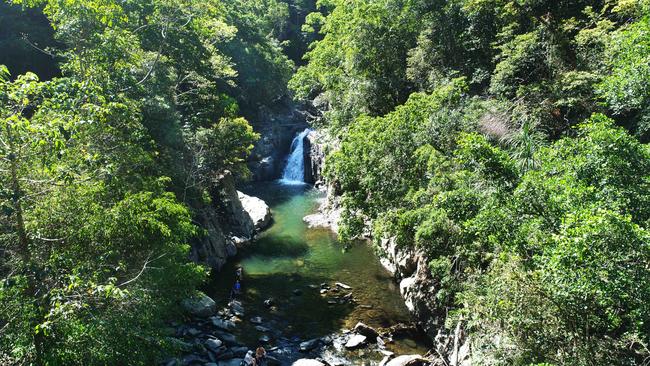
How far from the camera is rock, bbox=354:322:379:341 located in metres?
18.0

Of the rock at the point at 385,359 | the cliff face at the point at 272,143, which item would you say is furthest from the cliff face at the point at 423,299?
the cliff face at the point at 272,143

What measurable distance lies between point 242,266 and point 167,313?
13.1 meters

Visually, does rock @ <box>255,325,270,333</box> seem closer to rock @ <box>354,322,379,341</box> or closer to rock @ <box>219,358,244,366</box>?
rock @ <box>219,358,244,366</box>

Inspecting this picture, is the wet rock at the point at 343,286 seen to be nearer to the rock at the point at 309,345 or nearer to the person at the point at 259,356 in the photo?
the rock at the point at 309,345

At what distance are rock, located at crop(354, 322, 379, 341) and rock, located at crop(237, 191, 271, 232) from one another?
16.0 m

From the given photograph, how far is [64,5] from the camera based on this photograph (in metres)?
14.7

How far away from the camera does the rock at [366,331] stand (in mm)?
18016

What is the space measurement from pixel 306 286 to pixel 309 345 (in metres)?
5.87

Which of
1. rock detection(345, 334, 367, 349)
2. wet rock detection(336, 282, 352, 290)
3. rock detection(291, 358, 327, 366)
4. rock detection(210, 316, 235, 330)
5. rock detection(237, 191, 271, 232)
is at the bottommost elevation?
rock detection(291, 358, 327, 366)

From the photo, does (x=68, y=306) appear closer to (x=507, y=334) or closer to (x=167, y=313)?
(x=167, y=313)

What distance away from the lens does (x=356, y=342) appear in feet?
57.6

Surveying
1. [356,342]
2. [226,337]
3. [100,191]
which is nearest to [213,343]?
[226,337]

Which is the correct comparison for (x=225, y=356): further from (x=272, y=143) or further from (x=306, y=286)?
(x=272, y=143)

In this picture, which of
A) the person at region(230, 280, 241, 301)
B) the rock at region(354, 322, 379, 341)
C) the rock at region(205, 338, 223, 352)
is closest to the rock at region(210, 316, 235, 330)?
the rock at region(205, 338, 223, 352)
